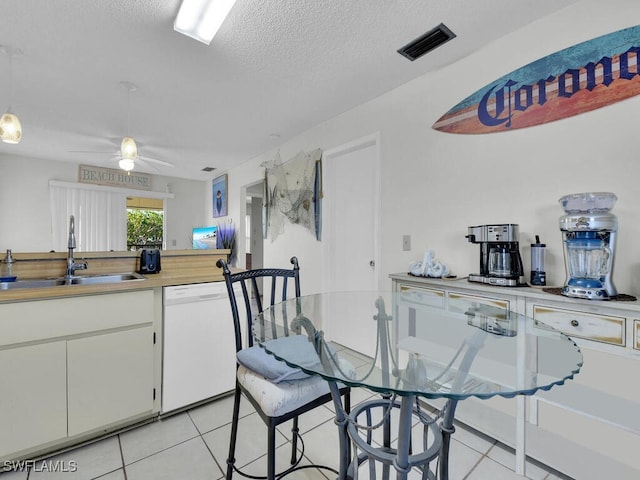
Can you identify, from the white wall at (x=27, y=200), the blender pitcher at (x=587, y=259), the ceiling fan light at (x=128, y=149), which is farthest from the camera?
the white wall at (x=27, y=200)

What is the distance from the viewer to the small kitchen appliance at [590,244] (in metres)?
1.28

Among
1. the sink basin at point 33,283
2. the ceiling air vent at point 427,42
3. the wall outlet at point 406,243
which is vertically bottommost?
the sink basin at point 33,283

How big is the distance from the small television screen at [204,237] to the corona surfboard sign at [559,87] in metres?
4.62

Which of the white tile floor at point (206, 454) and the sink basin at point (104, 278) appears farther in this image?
the sink basin at point (104, 278)

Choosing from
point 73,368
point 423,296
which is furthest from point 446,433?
point 73,368

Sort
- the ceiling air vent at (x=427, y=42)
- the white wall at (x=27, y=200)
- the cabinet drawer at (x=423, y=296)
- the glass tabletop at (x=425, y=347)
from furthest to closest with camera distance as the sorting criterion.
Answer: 1. the white wall at (x=27, y=200)
2. the ceiling air vent at (x=427, y=42)
3. the cabinet drawer at (x=423, y=296)
4. the glass tabletop at (x=425, y=347)

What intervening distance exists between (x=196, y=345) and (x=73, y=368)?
2.03 ft

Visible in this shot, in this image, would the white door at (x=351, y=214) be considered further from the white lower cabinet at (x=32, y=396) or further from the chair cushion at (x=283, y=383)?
the white lower cabinet at (x=32, y=396)

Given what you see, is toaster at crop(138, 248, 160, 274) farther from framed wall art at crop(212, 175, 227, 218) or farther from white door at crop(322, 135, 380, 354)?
framed wall art at crop(212, 175, 227, 218)

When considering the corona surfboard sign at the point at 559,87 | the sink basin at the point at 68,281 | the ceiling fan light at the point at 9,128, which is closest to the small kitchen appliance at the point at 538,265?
the corona surfboard sign at the point at 559,87

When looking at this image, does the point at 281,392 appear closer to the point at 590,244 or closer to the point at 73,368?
the point at 73,368

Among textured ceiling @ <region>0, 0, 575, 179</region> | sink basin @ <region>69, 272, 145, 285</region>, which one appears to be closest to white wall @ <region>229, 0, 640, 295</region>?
textured ceiling @ <region>0, 0, 575, 179</region>

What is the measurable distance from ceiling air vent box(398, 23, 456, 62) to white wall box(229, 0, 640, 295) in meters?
0.12

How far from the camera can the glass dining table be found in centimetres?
81
